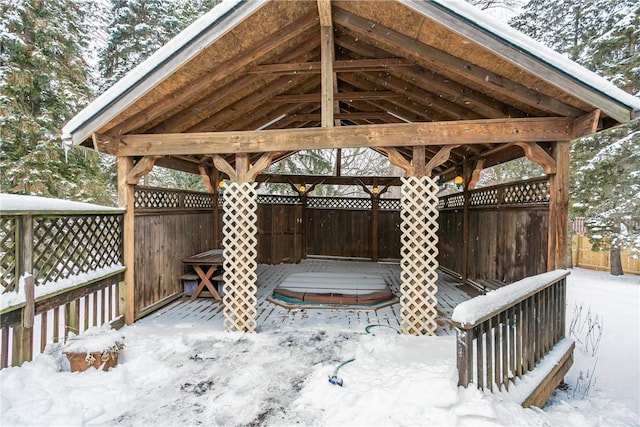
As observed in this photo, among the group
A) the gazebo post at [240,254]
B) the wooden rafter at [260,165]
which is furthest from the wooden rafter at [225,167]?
the wooden rafter at [260,165]

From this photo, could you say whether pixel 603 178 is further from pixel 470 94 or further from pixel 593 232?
pixel 470 94

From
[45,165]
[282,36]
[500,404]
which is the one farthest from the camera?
[45,165]

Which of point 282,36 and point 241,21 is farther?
point 282,36

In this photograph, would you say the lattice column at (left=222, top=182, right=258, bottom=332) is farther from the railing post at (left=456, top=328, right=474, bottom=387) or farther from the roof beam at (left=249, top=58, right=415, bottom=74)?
the railing post at (left=456, top=328, right=474, bottom=387)

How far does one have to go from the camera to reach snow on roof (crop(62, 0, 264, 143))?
3140 mm

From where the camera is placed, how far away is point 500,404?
7.63 feet

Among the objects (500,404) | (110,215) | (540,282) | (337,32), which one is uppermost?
(337,32)

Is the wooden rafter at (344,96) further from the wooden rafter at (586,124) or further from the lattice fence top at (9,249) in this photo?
the lattice fence top at (9,249)

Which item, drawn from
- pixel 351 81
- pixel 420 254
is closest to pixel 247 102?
pixel 351 81

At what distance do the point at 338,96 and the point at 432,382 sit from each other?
12.4 ft

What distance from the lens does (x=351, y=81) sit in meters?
4.66

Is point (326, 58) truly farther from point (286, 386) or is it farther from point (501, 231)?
point (501, 231)

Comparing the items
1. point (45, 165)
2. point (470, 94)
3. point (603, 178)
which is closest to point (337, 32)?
point (470, 94)

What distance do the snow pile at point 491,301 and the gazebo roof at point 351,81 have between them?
5.68 ft
